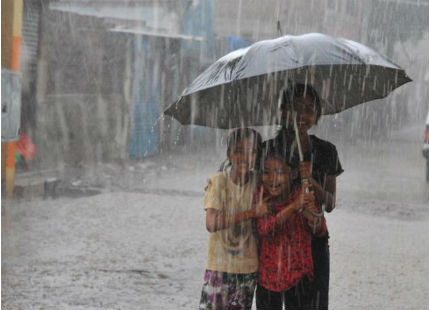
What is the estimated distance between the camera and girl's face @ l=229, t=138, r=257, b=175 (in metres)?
3.66

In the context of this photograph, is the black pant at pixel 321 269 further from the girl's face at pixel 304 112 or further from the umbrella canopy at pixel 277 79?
the umbrella canopy at pixel 277 79

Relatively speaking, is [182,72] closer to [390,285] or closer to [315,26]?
[390,285]

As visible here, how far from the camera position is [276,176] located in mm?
3604

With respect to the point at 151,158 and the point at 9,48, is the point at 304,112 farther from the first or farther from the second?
the point at 151,158

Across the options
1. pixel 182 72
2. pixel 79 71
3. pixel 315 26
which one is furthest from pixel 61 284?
pixel 315 26

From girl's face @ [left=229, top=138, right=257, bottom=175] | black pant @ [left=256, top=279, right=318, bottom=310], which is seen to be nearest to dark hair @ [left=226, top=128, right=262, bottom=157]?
girl's face @ [left=229, top=138, right=257, bottom=175]

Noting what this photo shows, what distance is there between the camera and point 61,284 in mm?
6508

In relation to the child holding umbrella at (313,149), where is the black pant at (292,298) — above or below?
below

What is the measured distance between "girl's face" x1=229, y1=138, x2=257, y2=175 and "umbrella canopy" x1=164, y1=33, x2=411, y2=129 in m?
0.31

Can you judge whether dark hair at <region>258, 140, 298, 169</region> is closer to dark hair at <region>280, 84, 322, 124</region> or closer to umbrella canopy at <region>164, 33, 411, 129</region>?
dark hair at <region>280, 84, 322, 124</region>

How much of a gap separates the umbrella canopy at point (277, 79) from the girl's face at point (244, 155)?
31 cm

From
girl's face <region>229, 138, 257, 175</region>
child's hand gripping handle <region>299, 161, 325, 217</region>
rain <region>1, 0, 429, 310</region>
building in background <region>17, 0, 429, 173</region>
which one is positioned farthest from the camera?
building in background <region>17, 0, 429, 173</region>

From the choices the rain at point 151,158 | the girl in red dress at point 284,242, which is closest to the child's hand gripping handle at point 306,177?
the girl in red dress at point 284,242

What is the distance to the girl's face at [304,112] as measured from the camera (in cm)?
371
